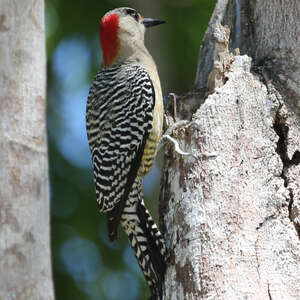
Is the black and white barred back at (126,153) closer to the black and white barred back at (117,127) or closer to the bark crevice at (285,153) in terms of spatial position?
the black and white barred back at (117,127)

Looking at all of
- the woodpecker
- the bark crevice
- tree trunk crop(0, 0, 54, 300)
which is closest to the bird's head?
the woodpecker

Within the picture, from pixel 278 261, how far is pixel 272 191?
1.37ft

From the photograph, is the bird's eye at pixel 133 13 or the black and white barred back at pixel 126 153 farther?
the bird's eye at pixel 133 13

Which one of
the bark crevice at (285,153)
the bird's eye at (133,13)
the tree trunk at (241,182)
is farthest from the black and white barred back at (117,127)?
→ the bark crevice at (285,153)

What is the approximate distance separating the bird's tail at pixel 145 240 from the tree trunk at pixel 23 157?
141 cm

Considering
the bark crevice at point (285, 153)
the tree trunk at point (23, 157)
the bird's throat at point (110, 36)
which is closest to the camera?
the tree trunk at point (23, 157)

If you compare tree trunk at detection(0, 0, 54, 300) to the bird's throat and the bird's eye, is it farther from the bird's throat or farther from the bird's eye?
the bird's eye

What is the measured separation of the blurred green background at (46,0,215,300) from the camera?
19.0ft

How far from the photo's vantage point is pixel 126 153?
4.42 m

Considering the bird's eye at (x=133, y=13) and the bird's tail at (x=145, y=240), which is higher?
the bird's eye at (x=133, y=13)

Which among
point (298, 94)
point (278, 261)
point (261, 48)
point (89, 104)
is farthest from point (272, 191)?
point (89, 104)

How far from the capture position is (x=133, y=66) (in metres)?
4.98

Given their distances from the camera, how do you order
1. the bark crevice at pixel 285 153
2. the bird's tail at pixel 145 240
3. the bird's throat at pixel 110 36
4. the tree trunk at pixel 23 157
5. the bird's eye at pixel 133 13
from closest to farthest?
the tree trunk at pixel 23 157 < the bark crevice at pixel 285 153 < the bird's tail at pixel 145 240 < the bird's throat at pixel 110 36 < the bird's eye at pixel 133 13

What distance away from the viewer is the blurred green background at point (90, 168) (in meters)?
5.79
